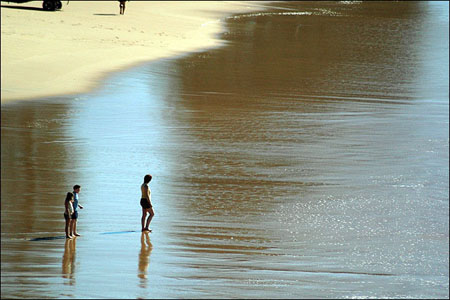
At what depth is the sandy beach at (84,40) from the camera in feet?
86.7

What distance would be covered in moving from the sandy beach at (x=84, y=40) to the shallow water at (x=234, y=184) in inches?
59.2

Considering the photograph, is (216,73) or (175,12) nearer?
(216,73)

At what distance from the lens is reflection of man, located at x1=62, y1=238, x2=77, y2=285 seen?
35.9ft

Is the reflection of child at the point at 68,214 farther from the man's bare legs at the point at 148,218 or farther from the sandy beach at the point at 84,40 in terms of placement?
Result: the sandy beach at the point at 84,40

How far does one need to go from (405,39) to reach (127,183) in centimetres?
3321

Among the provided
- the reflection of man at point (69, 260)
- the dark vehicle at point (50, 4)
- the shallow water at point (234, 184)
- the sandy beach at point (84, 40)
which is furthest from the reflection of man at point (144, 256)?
the dark vehicle at point (50, 4)

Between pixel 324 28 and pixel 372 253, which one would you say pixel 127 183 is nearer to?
pixel 372 253

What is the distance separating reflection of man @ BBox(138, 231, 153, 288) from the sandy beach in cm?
1163

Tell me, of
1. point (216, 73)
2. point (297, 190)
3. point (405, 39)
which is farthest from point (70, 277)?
point (405, 39)

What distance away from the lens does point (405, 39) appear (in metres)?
46.2

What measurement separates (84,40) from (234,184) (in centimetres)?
2052

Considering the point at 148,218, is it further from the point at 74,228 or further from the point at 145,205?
the point at 74,228

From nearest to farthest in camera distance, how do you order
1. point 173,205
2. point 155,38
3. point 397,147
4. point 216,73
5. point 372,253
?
point 372,253 → point 173,205 → point 397,147 → point 216,73 → point 155,38

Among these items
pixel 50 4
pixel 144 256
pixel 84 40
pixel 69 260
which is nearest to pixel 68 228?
pixel 69 260
